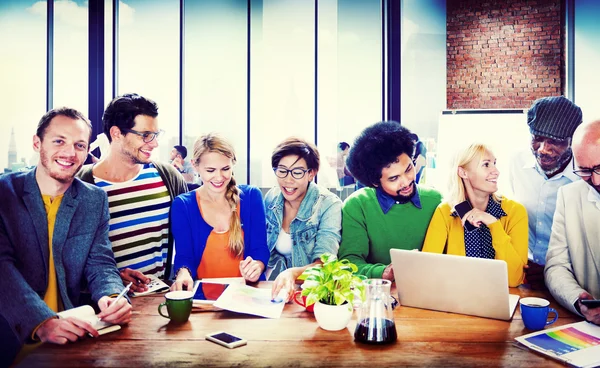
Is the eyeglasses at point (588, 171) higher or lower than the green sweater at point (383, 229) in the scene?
higher

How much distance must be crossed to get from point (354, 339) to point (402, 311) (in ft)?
1.01

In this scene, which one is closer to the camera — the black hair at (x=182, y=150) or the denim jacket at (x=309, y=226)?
the denim jacket at (x=309, y=226)

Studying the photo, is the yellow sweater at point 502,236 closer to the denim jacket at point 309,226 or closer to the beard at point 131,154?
the denim jacket at point 309,226

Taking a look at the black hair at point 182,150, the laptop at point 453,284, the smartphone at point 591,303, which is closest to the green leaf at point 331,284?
the laptop at point 453,284

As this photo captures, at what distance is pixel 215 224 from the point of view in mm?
2402

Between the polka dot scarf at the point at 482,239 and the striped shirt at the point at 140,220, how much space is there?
142 cm

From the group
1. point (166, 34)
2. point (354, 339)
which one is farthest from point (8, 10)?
point (354, 339)

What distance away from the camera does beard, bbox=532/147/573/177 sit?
8.46 feet

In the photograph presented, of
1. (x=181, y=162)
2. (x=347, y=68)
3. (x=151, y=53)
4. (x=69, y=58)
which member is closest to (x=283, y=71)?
(x=347, y=68)

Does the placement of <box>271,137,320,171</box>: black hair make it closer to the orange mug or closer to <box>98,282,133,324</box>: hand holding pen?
the orange mug

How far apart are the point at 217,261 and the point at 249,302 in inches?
23.0

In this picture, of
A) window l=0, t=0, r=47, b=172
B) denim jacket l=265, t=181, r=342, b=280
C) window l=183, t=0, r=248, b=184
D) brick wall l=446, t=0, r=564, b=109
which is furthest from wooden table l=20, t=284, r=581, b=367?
brick wall l=446, t=0, r=564, b=109

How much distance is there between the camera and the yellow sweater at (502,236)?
2.14 meters

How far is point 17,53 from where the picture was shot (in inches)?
239
